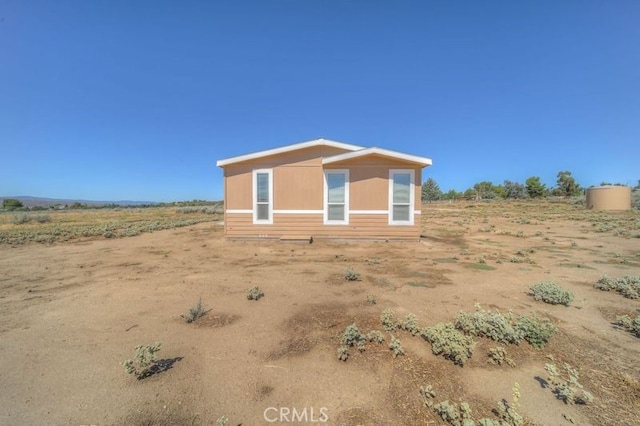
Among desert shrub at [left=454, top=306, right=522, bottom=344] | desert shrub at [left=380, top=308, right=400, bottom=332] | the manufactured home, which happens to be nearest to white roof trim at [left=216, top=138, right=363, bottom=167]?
the manufactured home

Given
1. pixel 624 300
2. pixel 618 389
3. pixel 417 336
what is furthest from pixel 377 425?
pixel 624 300

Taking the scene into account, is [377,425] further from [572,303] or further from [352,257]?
[352,257]

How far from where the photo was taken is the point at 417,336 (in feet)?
10.0

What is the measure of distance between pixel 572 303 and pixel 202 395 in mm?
5465

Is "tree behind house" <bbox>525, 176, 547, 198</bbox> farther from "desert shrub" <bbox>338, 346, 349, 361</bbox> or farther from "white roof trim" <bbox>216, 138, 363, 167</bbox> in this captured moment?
"desert shrub" <bbox>338, 346, 349, 361</bbox>

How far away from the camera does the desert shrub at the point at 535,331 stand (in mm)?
2979

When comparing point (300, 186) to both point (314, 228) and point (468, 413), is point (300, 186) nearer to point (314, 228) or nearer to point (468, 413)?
point (314, 228)

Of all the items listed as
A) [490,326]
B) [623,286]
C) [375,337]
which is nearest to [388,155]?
[623,286]

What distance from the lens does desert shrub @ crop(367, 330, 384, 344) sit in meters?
2.93

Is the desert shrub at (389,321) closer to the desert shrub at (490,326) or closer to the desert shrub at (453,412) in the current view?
the desert shrub at (490,326)
